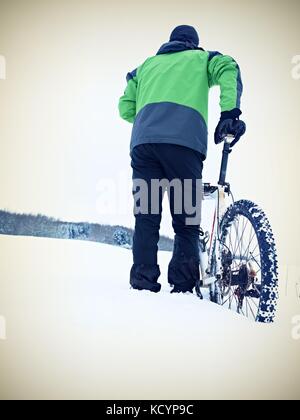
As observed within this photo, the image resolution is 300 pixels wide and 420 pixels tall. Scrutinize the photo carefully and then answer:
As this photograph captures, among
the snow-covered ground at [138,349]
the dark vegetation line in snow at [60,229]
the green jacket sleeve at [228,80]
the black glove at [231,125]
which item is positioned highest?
the green jacket sleeve at [228,80]

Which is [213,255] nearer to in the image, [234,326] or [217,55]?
[234,326]

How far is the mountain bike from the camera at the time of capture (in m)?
1.10

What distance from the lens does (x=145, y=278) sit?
157 centimetres

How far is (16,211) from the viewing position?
3.59 metres

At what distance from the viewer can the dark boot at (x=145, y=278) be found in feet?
5.10

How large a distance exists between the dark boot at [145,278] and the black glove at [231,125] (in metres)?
0.74

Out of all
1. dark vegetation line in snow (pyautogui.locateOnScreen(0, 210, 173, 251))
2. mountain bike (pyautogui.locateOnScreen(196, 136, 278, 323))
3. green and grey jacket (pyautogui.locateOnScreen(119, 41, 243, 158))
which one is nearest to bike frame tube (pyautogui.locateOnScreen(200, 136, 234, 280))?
mountain bike (pyautogui.locateOnScreen(196, 136, 278, 323))

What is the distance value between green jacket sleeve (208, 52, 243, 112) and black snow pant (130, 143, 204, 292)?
0.28 meters

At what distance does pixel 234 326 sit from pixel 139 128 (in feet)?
3.50

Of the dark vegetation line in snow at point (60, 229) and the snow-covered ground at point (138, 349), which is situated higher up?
the dark vegetation line in snow at point (60, 229)

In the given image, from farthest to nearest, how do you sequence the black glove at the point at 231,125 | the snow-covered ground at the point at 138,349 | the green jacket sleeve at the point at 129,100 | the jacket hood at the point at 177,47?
1. the green jacket sleeve at the point at 129,100
2. the jacket hood at the point at 177,47
3. the black glove at the point at 231,125
4. the snow-covered ground at the point at 138,349

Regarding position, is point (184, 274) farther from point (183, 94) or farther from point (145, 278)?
point (183, 94)

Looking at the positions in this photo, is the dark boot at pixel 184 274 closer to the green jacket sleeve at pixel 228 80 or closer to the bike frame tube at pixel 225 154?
the bike frame tube at pixel 225 154

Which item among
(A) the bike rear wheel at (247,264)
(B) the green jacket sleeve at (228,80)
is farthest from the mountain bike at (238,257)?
(B) the green jacket sleeve at (228,80)
